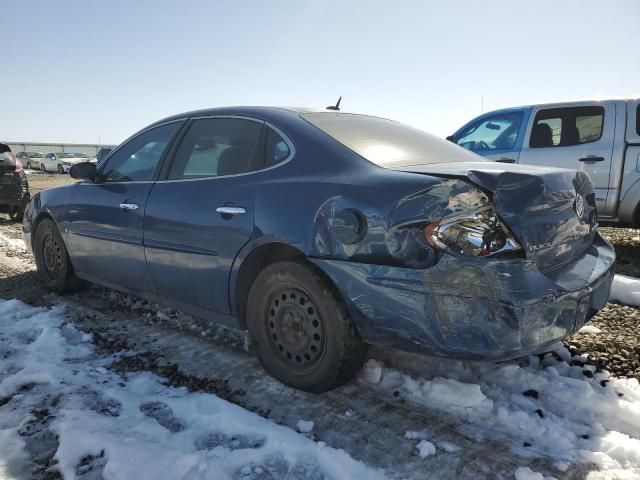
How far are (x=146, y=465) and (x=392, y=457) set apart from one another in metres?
1.04

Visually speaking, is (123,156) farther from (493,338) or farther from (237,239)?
(493,338)

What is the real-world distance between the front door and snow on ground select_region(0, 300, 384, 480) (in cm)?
84

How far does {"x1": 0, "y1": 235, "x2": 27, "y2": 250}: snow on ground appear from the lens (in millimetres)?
6961

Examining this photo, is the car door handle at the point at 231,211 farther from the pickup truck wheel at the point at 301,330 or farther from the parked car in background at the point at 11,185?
the parked car in background at the point at 11,185

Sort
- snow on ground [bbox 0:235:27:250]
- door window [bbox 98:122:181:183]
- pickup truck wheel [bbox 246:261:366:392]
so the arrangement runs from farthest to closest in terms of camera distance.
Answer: snow on ground [bbox 0:235:27:250], door window [bbox 98:122:181:183], pickup truck wheel [bbox 246:261:366:392]

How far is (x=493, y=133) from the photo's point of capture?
697 cm

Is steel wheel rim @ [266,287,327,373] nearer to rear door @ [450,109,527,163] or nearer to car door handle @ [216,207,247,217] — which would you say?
car door handle @ [216,207,247,217]

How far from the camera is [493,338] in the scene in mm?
2137

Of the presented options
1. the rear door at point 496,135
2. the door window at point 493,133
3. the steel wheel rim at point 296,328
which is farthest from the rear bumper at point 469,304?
the door window at point 493,133

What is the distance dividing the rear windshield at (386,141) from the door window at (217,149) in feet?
1.26

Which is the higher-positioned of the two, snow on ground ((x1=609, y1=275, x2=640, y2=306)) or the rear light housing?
the rear light housing

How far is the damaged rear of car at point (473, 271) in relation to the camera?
2.13m

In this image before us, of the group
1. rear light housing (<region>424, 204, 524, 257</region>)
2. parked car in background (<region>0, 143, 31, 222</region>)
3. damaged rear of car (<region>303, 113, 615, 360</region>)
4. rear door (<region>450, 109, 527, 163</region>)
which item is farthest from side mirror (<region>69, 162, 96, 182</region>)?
parked car in background (<region>0, 143, 31, 222</region>)

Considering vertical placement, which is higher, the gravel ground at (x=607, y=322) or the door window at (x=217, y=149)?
the door window at (x=217, y=149)
